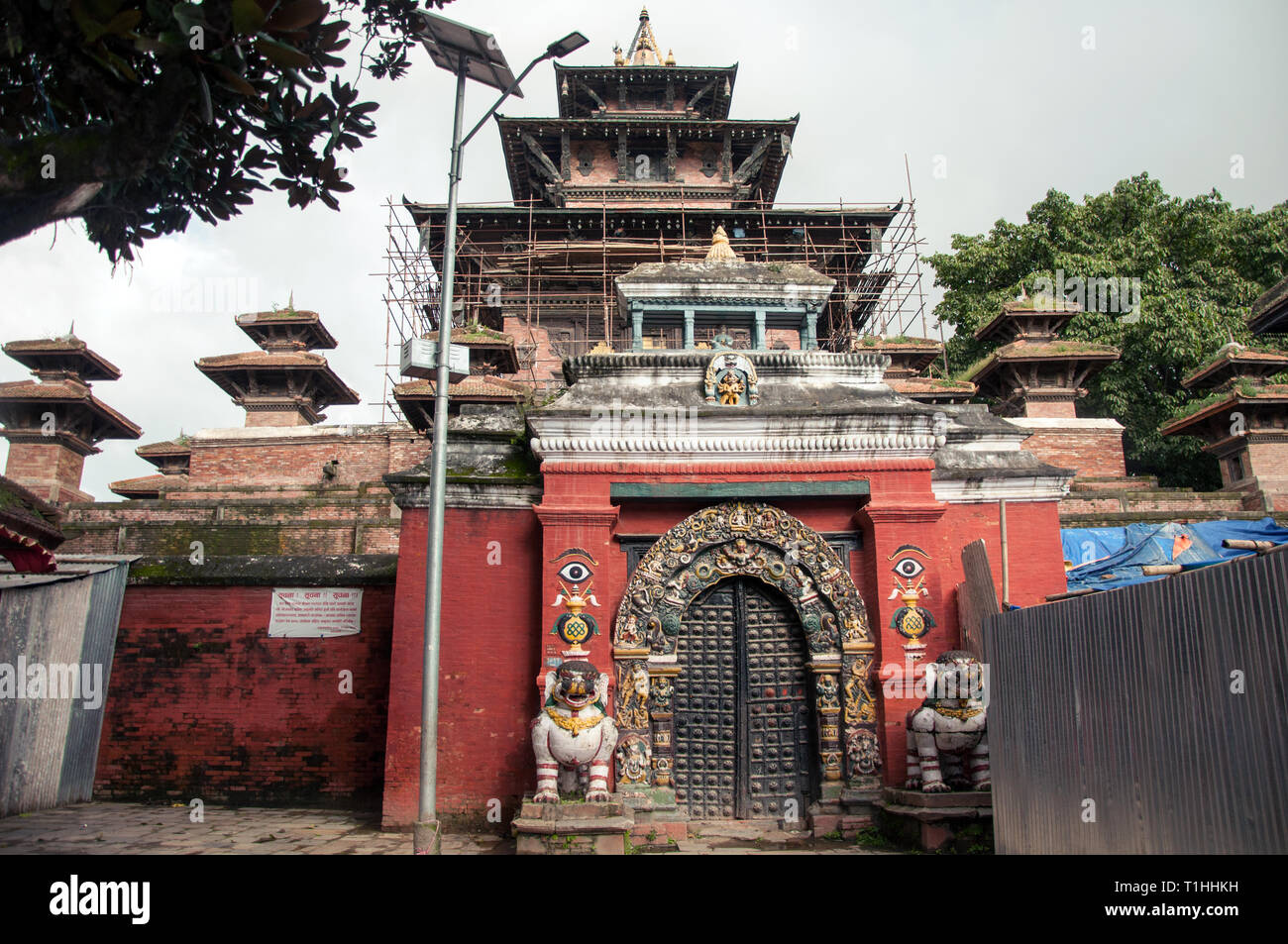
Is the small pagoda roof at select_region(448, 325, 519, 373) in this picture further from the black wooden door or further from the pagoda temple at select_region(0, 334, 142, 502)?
the black wooden door

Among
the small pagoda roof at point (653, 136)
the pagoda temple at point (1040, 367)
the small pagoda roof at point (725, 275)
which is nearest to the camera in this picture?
the small pagoda roof at point (725, 275)

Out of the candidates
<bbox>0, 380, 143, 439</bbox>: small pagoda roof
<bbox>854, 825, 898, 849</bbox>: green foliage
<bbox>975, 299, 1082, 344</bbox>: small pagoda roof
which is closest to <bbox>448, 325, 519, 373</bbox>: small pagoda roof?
<bbox>0, 380, 143, 439</bbox>: small pagoda roof

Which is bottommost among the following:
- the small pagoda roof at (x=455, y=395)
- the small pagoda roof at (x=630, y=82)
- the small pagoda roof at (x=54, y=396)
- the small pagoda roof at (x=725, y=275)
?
the small pagoda roof at (x=725, y=275)

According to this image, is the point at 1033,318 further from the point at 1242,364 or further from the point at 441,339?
the point at 441,339

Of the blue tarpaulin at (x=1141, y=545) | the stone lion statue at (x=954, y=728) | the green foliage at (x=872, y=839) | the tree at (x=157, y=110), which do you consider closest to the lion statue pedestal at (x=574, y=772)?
the green foliage at (x=872, y=839)

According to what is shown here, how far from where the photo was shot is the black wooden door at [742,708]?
955 centimetres

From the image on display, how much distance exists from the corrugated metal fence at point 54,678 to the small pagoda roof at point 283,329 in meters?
17.2

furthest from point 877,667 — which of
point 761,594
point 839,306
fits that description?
point 839,306

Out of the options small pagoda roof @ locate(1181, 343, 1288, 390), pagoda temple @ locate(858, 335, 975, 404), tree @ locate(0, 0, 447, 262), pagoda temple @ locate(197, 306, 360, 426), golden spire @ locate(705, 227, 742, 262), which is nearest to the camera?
tree @ locate(0, 0, 447, 262)

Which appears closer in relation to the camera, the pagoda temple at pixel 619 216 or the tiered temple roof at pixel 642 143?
the pagoda temple at pixel 619 216

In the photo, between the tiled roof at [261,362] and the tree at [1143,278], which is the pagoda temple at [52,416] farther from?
the tree at [1143,278]

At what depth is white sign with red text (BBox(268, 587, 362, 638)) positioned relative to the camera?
11.3m

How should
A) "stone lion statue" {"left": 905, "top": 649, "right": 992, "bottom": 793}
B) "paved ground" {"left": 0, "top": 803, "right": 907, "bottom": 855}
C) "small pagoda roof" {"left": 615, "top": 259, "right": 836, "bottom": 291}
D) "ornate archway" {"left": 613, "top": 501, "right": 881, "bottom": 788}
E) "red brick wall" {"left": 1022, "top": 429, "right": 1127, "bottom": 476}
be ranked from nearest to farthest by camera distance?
1. "paved ground" {"left": 0, "top": 803, "right": 907, "bottom": 855}
2. "stone lion statue" {"left": 905, "top": 649, "right": 992, "bottom": 793}
3. "ornate archway" {"left": 613, "top": 501, "right": 881, "bottom": 788}
4. "small pagoda roof" {"left": 615, "top": 259, "right": 836, "bottom": 291}
5. "red brick wall" {"left": 1022, "top": 429, "right": 1127, "bottom": 476}

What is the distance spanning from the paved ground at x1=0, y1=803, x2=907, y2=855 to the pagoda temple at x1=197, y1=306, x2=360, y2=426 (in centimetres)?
1797
